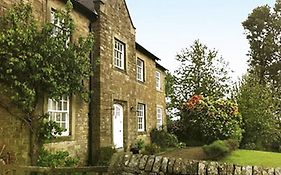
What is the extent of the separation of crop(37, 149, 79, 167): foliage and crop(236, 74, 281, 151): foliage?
17.6 meters

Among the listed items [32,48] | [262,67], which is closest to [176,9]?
[32,48]

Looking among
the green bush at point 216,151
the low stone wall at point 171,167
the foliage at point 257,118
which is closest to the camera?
the low stone wall at point 171,167

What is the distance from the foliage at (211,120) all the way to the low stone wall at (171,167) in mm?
15224

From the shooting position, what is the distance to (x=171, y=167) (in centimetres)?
682

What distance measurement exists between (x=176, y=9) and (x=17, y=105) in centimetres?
→ 1179

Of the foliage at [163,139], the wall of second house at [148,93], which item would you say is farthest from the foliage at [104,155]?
the foliage at [163,139]

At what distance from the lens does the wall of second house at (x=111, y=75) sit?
15227 mm

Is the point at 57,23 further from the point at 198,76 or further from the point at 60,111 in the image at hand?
the point at 198,76

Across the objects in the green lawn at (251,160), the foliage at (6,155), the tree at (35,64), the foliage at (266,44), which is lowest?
the green lawn at (251,160)

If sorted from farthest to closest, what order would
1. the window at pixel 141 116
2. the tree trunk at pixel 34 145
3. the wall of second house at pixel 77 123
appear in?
the window at pixel 141 116 < the wall of second house at pixel 77 123 < the tree trunk at pixel 34 145

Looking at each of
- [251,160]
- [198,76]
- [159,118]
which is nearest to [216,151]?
[251,160]

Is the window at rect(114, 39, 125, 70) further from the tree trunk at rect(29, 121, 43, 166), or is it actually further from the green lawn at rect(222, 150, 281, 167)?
the green lawn at rect(222, 150, 281, 167)

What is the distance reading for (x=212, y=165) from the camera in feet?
21.7

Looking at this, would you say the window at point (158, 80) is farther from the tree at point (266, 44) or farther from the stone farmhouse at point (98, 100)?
the tree at point (266, 44)
